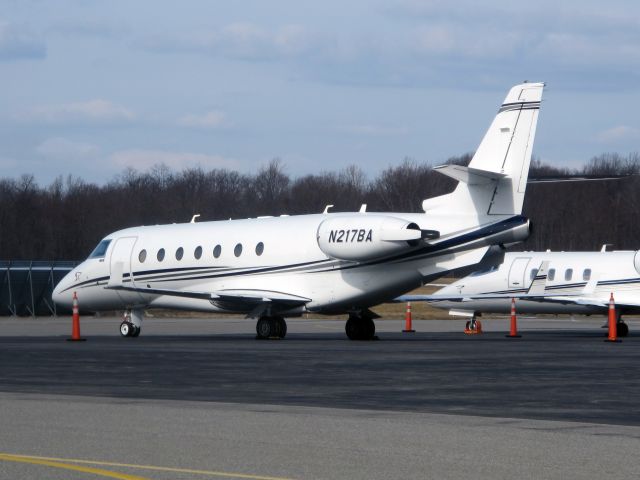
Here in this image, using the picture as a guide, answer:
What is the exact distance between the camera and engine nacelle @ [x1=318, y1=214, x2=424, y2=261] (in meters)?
29.6

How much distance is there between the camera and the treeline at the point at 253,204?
112500mm

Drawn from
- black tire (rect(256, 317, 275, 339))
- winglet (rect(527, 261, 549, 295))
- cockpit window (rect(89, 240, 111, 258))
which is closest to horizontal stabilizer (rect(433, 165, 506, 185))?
black tire (rect(256, 317, 275, 339))

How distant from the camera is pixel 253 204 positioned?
118m

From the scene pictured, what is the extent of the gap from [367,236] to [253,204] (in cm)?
8872

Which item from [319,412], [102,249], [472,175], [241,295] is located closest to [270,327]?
[241,295]

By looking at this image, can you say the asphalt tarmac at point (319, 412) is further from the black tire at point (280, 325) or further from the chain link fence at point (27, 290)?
the chain link fence at point (27, 290)

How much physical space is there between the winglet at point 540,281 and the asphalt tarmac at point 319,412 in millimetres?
14247

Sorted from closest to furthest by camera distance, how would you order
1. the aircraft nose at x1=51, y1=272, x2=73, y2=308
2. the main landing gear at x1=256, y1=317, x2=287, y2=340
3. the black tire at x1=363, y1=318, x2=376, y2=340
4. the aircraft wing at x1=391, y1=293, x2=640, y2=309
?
1. the main landing gear at x1=256, y1=317, x2=287, y2=340
2. the black tire at x1=363, y1=318, x2=376, y2=340
3. the aircraft nose at x1=51, y1=272, x2=73, y2=308
4. the aircraft wing at x1=391, y1=293, x2=640, y2=309

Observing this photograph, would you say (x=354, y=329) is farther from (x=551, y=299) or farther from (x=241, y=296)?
(x=551, y=299)

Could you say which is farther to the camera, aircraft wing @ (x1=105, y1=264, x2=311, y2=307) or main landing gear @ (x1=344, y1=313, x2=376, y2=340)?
main landing gear @ (x1=344, y1=313, x2=376, y2=340)

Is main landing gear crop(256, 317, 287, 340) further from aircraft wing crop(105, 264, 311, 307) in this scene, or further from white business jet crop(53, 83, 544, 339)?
aircraft wing crop(105, 264, 311, 307)

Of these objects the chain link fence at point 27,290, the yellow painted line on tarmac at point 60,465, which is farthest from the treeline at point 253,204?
the yellow painted line on tarmac at point 60,465

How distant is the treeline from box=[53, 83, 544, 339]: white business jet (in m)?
73.0

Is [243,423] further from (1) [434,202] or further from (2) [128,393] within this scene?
(1) [434,202]
